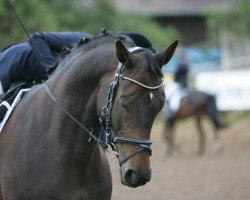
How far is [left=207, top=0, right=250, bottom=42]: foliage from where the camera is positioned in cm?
2517

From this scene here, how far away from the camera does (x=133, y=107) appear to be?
4.45 metres

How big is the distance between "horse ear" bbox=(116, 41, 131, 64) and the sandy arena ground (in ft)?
7.73

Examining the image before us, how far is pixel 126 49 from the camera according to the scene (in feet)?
14.9

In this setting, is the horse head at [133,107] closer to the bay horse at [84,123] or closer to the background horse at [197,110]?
the bay horse at [84,123]

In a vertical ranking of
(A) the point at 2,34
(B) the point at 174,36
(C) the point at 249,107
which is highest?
(A) the point at 2,34

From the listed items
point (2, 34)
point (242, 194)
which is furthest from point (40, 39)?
point (2, 34)

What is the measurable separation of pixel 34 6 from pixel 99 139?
12.5m

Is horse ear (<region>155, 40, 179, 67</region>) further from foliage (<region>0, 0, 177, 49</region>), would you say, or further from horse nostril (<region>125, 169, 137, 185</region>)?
foliage (<region>0, 0, 177, 49</region>)

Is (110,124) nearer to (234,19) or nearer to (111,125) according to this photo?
(111,125)

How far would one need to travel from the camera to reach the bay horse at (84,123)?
14.7ft

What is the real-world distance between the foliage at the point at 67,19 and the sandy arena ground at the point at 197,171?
14.8 ft

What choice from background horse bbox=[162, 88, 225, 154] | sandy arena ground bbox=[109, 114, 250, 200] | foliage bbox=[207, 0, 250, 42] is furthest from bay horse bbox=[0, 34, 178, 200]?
foliage bbox=[207, 0, 250, 42]

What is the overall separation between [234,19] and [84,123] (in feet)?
72.1

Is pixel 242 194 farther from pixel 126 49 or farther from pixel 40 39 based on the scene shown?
pixel 126 49
